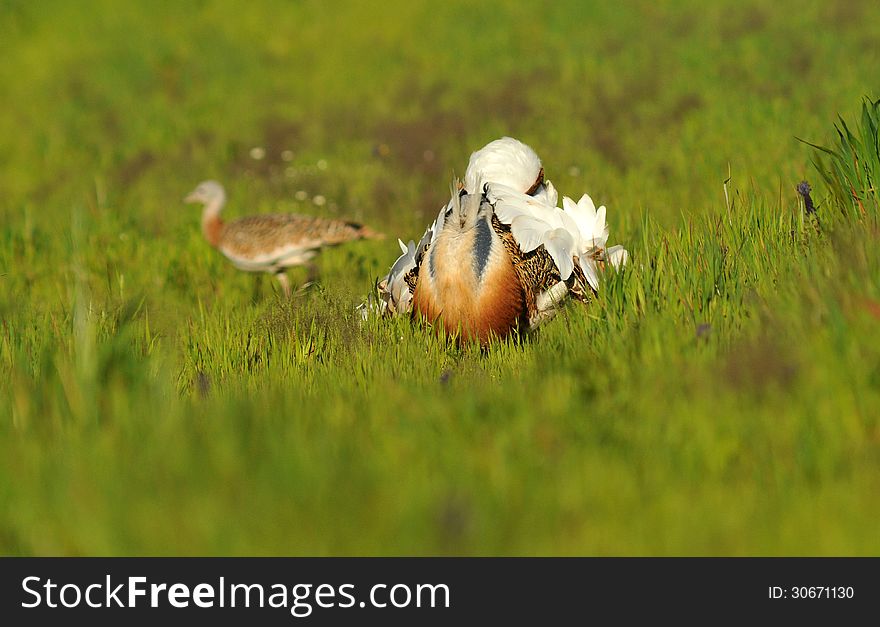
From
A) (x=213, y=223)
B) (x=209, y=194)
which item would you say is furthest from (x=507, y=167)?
(x=209, y=194)

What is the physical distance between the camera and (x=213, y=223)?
27.4ft

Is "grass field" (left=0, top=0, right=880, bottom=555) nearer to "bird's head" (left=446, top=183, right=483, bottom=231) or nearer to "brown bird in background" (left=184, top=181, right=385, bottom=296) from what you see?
"brown bird in background" (left=184, top=181, right=385, bottom=296)

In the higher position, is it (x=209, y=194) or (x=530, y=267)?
(x=209, y=194)

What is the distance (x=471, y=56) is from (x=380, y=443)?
1139cm

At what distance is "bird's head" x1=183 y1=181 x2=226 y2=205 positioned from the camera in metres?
8.78

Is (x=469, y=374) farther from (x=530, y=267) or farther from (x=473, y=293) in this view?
(x=530, y=267)

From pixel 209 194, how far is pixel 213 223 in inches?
23.9

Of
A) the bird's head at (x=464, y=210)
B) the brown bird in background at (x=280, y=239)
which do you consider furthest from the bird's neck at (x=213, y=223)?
the bird's head at (x=464, y=210)

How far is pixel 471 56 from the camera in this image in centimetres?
1359

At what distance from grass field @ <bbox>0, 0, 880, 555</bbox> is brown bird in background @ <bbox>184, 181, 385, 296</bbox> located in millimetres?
298

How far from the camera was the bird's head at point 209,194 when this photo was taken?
878 cm

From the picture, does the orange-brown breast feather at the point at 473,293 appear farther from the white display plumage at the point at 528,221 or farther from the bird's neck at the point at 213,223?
the bird's neck at the point at 213,223

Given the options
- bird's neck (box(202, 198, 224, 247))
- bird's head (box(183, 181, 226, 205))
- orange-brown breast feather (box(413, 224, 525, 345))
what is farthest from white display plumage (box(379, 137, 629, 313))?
bird's head (box(183, 181, 226, 205))
